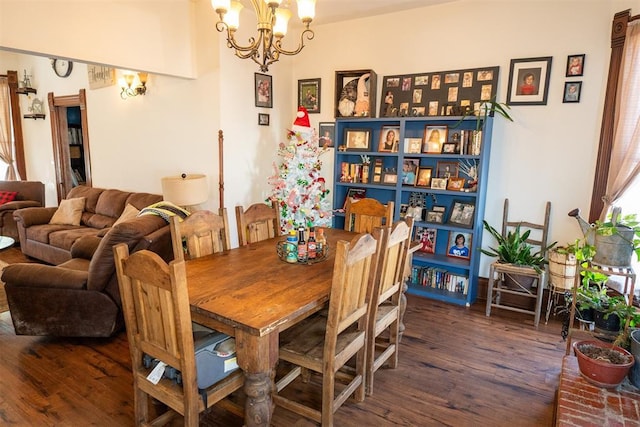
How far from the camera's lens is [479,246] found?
3738 millimetres

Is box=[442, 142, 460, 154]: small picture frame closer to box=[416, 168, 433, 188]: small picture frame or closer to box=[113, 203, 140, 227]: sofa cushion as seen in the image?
box=[416, 168, 433, 188]: small picture frame

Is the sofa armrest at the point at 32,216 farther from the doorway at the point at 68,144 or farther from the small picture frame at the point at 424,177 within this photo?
the small picture frame at the point at 424,177

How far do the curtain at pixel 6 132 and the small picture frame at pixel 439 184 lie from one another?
705 cm

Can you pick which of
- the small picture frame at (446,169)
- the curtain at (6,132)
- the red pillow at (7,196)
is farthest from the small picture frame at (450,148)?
the curtain at (6,132)

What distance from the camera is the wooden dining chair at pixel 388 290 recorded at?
2.08m

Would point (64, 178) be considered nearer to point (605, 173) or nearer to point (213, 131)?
point (213, 131)

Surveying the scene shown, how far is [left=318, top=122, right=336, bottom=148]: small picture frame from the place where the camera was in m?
4.49

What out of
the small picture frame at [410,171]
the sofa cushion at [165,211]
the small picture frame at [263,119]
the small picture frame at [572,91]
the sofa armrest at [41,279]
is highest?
the small picture frame at [572,91]

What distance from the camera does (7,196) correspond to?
18.9 feet

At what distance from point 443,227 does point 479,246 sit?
415 mm

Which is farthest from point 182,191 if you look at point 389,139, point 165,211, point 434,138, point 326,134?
point 434,138

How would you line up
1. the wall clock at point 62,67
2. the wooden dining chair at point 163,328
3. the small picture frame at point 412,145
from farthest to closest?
1. the wall clock at point 62,67
2. the small picture frame at point 412,145
3. the wooden dining chair at point 163,328

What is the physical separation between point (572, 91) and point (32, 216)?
20.3ft

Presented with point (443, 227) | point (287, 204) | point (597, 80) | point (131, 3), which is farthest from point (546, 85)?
point (131, 3)
